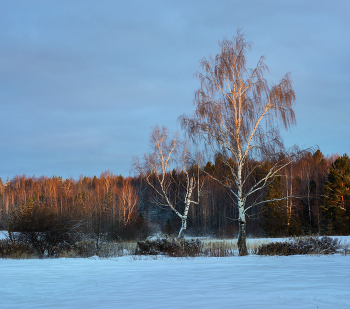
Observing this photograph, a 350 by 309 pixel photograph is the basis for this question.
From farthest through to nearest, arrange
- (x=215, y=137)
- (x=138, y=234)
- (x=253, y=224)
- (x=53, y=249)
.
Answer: (x=253, y=224) → (x=138, y=234) → (x=53, y=249) → (x=215, y=137)

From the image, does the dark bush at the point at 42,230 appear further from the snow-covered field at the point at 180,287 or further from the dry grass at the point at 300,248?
the dry grass at the point at 300,248

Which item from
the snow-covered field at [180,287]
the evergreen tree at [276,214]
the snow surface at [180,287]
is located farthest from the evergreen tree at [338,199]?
the snow-covered field at [180,287]

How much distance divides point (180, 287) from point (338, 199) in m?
29.8

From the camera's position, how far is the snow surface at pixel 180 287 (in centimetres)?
583

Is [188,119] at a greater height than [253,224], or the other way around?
[188,119]

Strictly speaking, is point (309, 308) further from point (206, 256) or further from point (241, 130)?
point (241, 130)

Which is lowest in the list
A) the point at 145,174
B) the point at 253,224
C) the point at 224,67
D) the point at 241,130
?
the point at 253,224

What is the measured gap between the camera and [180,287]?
7406 millimetres

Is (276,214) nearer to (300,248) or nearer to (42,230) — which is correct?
(300,248)

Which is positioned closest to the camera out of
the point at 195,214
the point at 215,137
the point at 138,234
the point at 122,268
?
the point at 122,268

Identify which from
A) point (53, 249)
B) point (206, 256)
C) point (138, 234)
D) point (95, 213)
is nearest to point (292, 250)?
point (206, 256)

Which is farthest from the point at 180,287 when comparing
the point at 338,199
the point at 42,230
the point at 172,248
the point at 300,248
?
the point at 338,199

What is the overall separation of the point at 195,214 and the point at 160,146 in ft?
101

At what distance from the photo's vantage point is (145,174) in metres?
24.5
